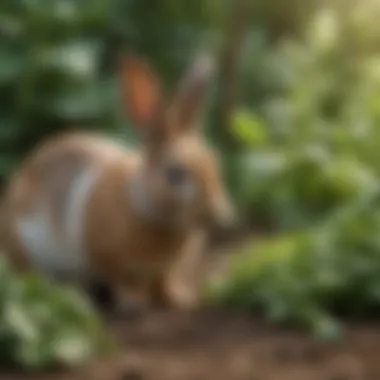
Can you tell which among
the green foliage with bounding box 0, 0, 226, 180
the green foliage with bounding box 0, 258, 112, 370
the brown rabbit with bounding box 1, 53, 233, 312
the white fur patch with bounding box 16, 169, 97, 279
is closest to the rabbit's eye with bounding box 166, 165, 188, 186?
the brown rabbit with bounding box 1, 53, 233, 312

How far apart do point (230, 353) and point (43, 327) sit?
1.12 feet

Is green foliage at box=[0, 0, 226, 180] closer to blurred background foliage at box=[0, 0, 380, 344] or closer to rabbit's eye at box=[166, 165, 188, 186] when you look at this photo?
blurred background foliage at box=[0, 0, 380, 344]

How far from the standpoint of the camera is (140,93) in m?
2.96

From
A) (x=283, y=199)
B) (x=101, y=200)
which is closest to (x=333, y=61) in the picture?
(x=283, y=199)

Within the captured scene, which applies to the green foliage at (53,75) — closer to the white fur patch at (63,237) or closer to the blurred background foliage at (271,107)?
the blurred background foliage at (271,107)

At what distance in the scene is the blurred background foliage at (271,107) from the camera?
2518 millimetres

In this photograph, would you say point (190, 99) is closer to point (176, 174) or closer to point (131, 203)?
point (176, 174)

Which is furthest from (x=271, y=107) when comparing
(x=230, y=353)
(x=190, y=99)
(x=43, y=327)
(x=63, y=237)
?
(x=43, y=327)

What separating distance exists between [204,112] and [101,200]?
38.1 inches

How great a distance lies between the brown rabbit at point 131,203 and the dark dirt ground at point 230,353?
1.03 feet

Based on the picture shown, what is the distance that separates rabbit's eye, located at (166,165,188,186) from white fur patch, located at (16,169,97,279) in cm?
25

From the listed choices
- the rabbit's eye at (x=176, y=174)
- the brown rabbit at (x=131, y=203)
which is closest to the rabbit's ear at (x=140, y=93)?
the brown rabbit at (x=131, y=203)

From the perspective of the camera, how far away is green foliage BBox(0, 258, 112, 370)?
2166 millimetres

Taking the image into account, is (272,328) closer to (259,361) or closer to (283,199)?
(259,361)
